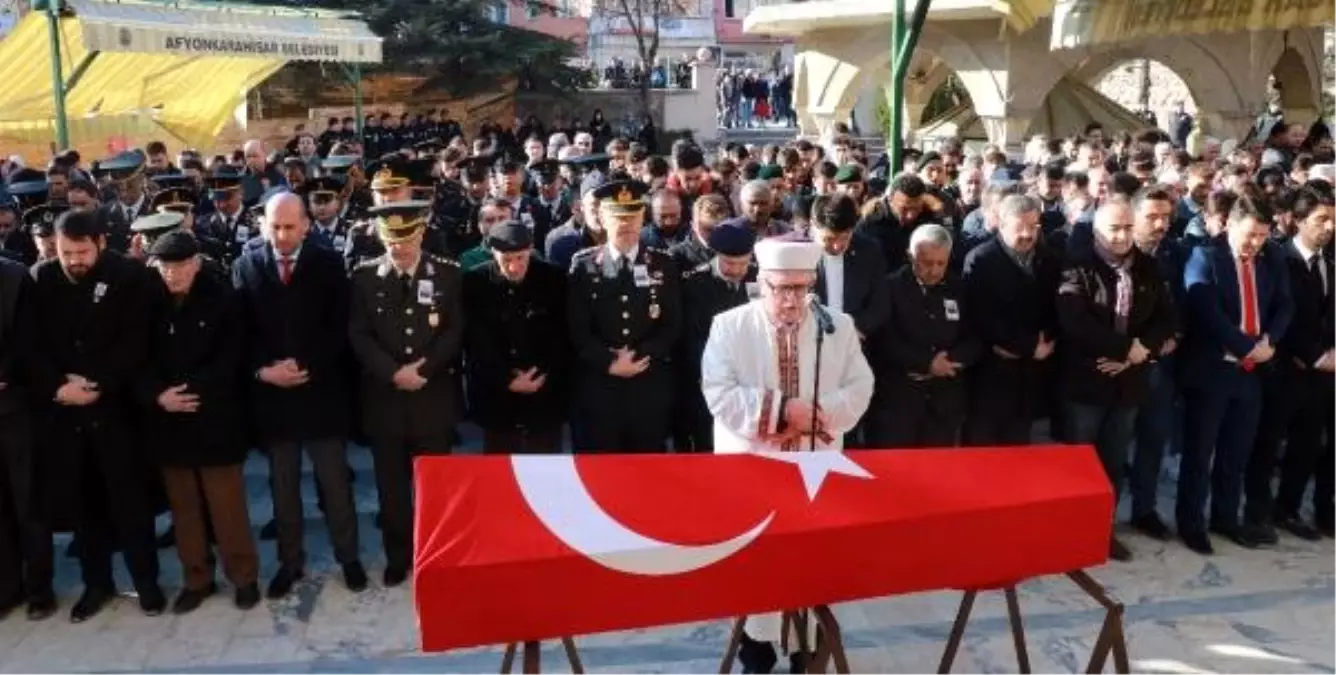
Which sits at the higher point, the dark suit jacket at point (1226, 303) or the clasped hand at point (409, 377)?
the dark suit jacket at point (1226, 303)

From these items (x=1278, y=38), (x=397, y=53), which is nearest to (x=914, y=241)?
(x=1278, y=38)

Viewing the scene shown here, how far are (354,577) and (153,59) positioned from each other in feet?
43.4

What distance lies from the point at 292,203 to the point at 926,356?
119 inches

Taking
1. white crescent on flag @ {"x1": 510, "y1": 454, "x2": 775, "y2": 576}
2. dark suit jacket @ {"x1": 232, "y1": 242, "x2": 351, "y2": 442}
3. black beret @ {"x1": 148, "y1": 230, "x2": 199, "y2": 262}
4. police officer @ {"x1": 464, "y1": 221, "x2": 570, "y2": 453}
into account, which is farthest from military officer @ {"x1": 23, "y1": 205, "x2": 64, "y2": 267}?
white crescent on flag @ {"x1": 510, "y1": 454, "x2": 775, "y2": 576}

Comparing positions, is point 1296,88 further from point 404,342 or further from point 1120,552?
point 404,342

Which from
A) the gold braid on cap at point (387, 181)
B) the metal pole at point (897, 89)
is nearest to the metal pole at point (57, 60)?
the gold braid on cap at point (387, 181)

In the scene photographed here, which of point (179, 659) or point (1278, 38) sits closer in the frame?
point (179, 659)

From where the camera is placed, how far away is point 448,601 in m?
3.25

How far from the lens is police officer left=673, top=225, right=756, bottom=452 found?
5.37m

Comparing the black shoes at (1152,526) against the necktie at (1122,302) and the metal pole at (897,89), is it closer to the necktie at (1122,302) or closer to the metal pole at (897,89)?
the necktie at (1122,302)

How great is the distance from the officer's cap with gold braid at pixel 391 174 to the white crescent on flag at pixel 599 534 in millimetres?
3531

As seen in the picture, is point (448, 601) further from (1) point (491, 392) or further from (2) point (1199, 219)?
(2) point (1199, 219)

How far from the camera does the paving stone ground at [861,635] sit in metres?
4.75

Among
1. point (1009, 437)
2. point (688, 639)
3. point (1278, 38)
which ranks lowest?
point (688, 639)
